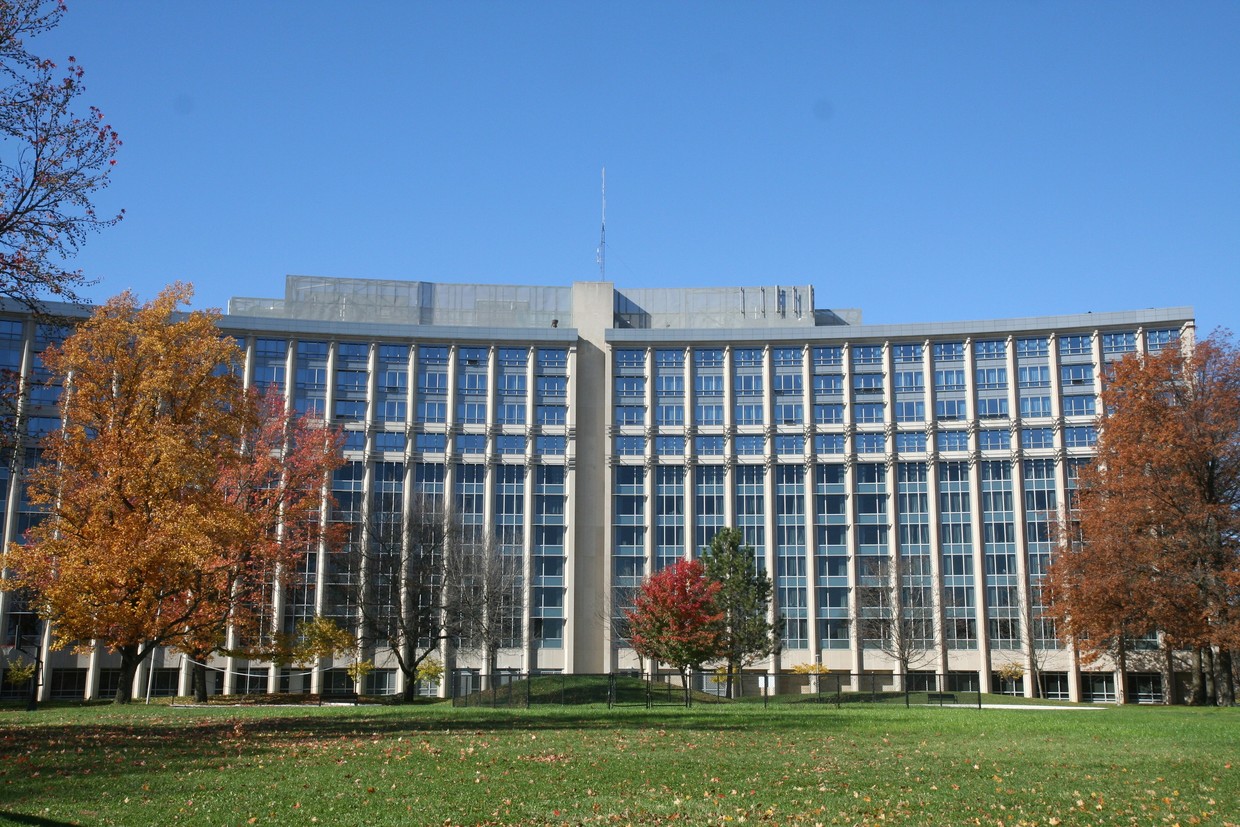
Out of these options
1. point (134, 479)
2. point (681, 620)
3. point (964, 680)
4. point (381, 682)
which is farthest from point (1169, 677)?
point (134, 479)

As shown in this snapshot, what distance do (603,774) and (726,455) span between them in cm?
7620

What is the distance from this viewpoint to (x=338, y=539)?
54562mm

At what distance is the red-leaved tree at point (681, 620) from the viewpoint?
5444 cm

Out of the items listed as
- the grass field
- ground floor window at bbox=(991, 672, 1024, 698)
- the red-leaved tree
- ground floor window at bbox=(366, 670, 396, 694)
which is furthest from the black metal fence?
ground floor window at bbox=(366, 670, 396, 694)

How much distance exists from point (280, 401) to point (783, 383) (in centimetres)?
4719

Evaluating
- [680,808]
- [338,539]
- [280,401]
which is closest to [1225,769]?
[680,808]

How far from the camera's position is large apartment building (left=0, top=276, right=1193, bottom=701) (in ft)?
292

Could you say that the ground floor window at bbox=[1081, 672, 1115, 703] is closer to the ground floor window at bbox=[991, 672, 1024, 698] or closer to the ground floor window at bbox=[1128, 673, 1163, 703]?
the ground floor window at bbox=[1128, 673, 1163, 703]

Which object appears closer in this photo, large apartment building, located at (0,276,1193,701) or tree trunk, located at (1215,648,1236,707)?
tree trunk, located at (1215,648,1236,707)

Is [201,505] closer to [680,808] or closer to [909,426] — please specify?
[680,808]

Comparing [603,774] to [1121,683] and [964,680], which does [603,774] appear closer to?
[1121,683]

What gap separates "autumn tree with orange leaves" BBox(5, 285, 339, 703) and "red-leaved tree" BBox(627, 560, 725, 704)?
22918 millimetres

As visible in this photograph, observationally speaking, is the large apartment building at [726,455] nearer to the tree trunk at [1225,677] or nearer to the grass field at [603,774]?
the tree trunk at [1225,677]

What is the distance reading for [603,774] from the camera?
18.7 m
